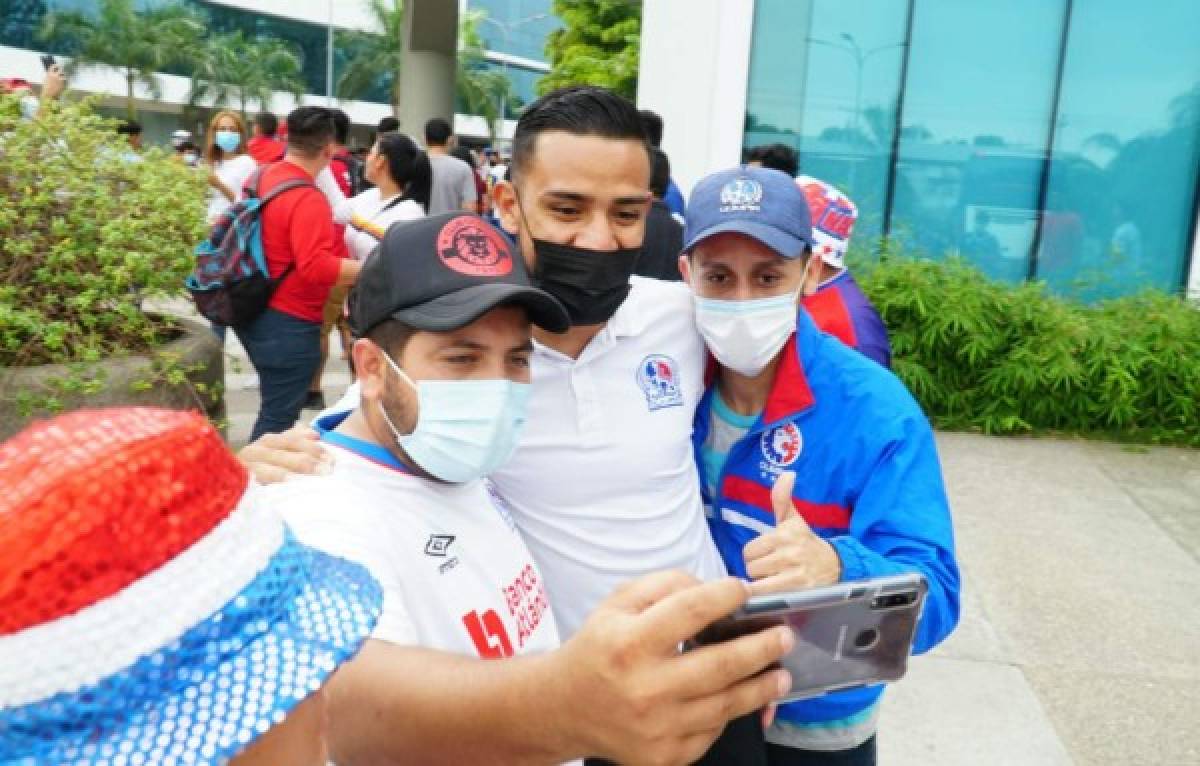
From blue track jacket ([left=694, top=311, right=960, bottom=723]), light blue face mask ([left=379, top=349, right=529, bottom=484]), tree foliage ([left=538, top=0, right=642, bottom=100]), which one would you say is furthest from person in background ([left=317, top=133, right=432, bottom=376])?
tree foliage ([left=538, top=0, right=642, bottom=100])

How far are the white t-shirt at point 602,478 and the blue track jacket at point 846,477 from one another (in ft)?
0.40

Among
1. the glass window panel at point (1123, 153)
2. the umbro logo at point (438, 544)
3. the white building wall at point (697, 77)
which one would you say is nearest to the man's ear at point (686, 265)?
the umbro logo at point (438, 544)

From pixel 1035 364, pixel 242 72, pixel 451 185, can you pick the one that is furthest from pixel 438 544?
pixel 242 72

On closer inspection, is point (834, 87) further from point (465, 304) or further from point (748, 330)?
point (465, 304)

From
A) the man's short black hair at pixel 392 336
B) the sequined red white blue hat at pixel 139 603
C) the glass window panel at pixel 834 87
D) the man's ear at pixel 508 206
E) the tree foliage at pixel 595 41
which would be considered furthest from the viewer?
the tree foliage at pixel 595 41

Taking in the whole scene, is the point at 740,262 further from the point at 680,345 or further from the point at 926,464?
the point at 926,464

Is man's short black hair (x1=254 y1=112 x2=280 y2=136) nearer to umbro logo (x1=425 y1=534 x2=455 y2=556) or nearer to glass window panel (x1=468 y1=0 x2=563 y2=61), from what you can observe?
umbro logo (x1=425 y1=534 x2=455 y2=556)

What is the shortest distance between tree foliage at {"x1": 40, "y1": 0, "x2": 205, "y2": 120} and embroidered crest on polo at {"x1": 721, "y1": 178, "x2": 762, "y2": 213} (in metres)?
41.3

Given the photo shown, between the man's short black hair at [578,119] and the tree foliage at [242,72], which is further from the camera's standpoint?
the tree foliage at [242,72]

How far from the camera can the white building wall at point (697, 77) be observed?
9031 mm

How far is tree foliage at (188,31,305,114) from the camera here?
143 feet

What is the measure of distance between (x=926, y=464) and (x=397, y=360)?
1.00m

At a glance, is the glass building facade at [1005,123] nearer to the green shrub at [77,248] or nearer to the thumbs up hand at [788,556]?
the green shrub at [77,248]

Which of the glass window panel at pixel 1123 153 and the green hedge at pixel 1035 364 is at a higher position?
the glass window panel at pixel 1123 153
